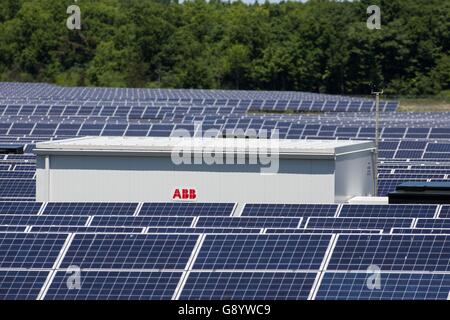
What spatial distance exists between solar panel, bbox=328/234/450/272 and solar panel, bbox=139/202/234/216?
35.1 feet

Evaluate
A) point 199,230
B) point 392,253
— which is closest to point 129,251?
point 199,230

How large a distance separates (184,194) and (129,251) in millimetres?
18528

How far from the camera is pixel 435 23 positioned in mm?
152375

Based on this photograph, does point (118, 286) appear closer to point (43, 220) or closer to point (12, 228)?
point (12, 228)

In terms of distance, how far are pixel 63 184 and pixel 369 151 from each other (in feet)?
37.8

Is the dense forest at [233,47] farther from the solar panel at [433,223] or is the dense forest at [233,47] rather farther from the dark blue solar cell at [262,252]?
the dark blue solar cell at [262,252]

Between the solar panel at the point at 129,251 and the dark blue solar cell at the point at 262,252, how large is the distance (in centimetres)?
51

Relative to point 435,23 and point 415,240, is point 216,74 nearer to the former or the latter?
point 435,23

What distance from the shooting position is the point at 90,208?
41.3 metres

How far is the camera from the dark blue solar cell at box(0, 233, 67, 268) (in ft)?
99.6

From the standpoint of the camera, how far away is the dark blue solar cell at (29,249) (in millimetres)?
30344

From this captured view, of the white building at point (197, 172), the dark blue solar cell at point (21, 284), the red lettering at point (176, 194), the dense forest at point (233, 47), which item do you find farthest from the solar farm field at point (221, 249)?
the dense forest at point (233, 47)

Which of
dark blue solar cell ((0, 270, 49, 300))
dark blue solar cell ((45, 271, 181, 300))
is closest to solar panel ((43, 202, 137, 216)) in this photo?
dark blue solar cell ((0, 270, 49, 300))

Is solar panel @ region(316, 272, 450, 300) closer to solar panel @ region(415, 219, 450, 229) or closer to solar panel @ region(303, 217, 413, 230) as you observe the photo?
solar panel @ region(415, 219, 450, 229)
